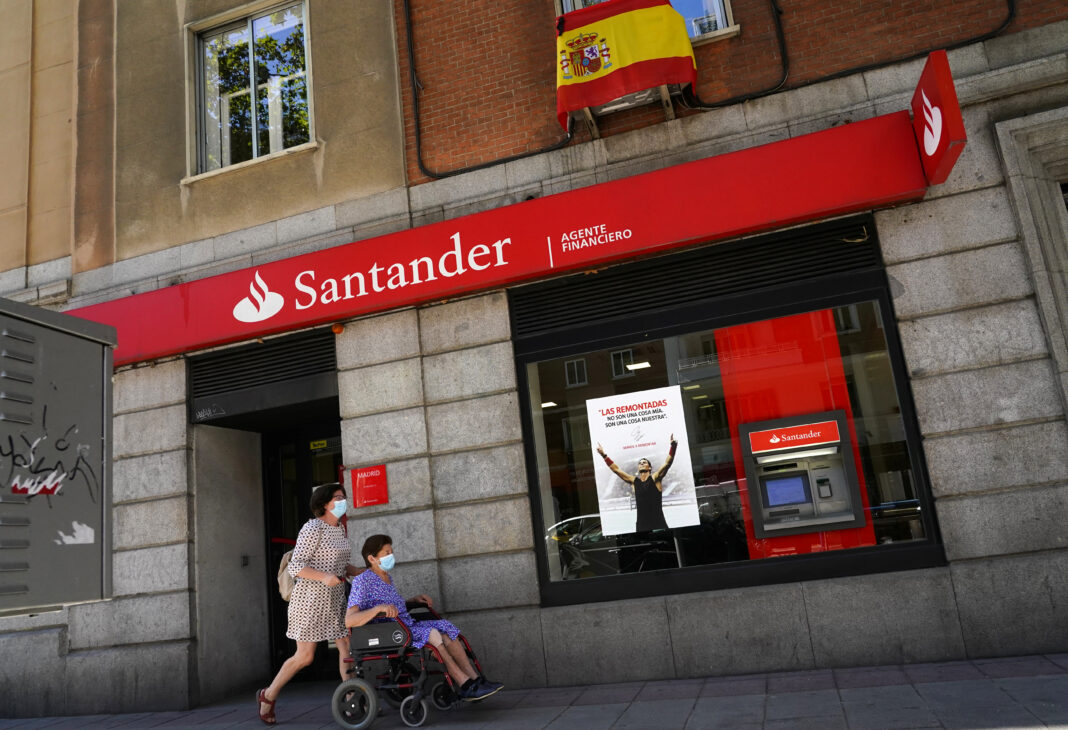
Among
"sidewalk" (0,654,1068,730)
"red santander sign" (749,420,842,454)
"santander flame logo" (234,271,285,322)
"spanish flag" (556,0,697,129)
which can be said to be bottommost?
"sidewalk" (0,654,1068,730)

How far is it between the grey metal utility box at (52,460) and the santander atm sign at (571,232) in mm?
5173

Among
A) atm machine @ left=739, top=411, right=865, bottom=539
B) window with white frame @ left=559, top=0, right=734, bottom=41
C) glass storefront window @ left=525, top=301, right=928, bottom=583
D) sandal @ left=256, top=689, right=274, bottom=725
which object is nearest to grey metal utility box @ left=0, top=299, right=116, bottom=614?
sandal @ left=256, top=689, right=274, bottom=725

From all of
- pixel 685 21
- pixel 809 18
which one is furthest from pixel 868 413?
pixel 685 21

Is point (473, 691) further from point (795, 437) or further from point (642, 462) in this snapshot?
point (795, 437)

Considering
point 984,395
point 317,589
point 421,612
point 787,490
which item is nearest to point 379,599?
point 421,612

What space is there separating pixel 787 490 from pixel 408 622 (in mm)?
3481

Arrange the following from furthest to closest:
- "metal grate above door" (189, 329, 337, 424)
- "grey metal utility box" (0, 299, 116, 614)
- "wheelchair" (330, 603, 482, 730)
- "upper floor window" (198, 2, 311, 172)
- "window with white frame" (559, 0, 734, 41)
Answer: "upper floor window" (198, 2, 311, 172)
"metal grate above door" (189, 329, 337, 424)
"window with white frame" (559, 0, 734, 41)
"wheelchair" (330, 603, 482, 730)
"grey metal utility box" (0, 299, 116, 614)

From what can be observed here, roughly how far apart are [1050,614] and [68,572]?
6815mm

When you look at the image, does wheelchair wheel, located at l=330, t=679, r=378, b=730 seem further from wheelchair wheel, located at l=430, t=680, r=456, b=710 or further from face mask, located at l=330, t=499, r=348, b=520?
face mask, located at l=330, t=499, r=348, b=520

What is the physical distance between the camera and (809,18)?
7734mm

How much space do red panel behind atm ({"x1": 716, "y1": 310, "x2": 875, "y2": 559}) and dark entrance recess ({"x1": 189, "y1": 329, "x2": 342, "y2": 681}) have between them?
4.20 meters

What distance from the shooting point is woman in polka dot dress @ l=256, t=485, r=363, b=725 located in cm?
676

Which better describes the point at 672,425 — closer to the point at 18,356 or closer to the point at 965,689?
the point at 965,689

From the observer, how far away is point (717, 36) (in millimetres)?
7949
